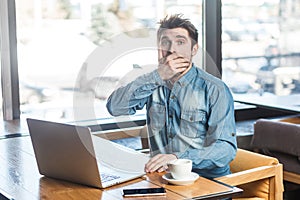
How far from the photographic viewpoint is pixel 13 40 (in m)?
3.25

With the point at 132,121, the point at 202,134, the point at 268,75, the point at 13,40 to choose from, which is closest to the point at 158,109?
the point at 202,134

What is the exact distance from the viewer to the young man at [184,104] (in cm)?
221

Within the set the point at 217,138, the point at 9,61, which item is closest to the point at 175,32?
the point at 217,138

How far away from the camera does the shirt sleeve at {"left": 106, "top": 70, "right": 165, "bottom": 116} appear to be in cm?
231

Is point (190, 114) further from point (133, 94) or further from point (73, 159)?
point (73, 159)

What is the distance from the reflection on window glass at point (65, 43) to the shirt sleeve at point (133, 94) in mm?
784

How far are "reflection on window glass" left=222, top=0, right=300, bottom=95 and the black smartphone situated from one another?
2.26 meters

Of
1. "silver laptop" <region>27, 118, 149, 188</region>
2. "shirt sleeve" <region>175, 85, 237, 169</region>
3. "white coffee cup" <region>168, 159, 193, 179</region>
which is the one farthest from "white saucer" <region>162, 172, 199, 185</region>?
"shirt sleeve" <region>175, 85, 237, 169</region>

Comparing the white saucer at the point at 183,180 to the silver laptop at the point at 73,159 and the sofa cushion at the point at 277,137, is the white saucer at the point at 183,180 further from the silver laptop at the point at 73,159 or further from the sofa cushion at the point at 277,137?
the sofa cushion at the point at 277,137

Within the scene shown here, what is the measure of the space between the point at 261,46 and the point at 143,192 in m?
2.42

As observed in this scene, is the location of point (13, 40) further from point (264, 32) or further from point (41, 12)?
point (264, 32)

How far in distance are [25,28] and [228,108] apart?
155 cm

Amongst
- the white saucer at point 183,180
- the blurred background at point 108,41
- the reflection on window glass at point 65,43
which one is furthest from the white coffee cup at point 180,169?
the reflection on window glass at point 65,43

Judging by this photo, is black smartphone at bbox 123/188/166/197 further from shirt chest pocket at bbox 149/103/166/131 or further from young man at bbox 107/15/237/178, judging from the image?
shirt chest pocket at bbox 149/103/166/131
